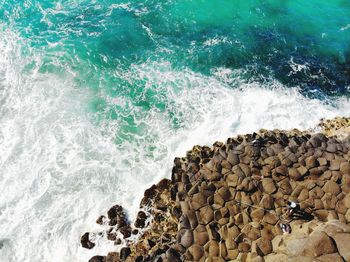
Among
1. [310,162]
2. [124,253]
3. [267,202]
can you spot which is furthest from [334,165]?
[124,253]

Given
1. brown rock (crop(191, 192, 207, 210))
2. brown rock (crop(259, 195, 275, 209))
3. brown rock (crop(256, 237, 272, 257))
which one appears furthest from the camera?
brown rock (crop(191, 192, 207, 210))

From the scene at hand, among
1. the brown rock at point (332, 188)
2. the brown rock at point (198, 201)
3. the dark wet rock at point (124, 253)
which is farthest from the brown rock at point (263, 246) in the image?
the dark wet rock at point (124, 253)

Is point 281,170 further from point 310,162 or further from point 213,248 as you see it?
point 213,248

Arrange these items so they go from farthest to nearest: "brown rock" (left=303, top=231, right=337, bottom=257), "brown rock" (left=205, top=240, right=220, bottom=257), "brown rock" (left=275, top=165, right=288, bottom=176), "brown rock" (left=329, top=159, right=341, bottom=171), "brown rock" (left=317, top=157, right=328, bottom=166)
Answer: "brown rock" (left=317, top=157, right=328, bottom=166) → "brown rock" (left=329, top=159, right=341, bottom=171) → "brown rock" (left=275, top=165, right=288, bottom=176) → "brown rock" (left=205, top=240, right=220, bottom=257) → "brown rock" (left=303, top=231, right=337, bottom=257)

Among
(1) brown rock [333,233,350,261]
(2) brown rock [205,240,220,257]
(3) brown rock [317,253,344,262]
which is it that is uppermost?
(1) brown rock [333,233,350,261]

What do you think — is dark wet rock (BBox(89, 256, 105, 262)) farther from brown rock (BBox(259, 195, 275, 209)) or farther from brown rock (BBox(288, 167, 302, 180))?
brown rock (BBox(288, 167, 302, 180))

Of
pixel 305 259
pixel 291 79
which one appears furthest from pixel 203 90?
pixel 305 259

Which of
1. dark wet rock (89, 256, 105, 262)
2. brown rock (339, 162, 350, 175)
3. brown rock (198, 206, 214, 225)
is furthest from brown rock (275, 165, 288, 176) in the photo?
dark wet rock (89, 256, 105, 262)
